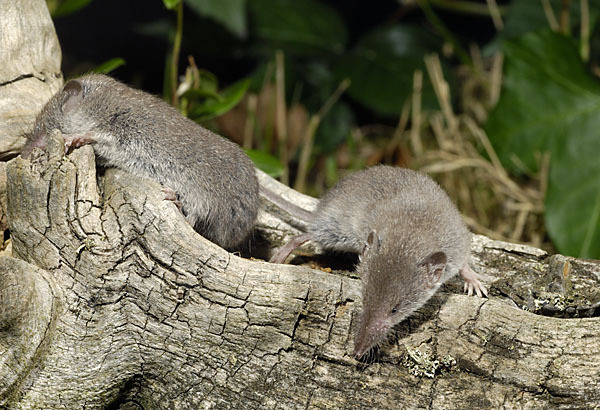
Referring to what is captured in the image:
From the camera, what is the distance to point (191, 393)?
116 inches

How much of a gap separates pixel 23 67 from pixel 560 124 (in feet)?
12.5

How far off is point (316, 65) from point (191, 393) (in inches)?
165

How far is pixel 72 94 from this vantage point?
3.31 metres

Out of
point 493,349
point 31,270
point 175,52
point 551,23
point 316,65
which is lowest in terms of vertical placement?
point 31,270

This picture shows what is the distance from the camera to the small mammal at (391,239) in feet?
9.88

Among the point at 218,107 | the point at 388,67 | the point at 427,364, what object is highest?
the point at 388,67

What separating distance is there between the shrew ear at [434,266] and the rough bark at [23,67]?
2.23 metres

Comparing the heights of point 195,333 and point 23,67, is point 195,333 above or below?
below

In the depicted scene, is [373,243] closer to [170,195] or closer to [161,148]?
[170,195]

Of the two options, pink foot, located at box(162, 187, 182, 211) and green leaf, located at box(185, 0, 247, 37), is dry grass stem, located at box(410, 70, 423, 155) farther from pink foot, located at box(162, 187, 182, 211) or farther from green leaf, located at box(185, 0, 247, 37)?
pink foot, located at box(162, 187, 182, 211)

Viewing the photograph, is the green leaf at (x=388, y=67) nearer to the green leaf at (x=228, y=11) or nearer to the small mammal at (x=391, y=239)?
the green leaf at (x=228, y=11)

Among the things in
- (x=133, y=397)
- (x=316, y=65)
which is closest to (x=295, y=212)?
(x=133, y=397)

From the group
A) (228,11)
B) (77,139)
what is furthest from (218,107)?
(77,139)

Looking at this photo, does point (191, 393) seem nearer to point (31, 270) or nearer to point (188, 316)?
point (188, 316)
